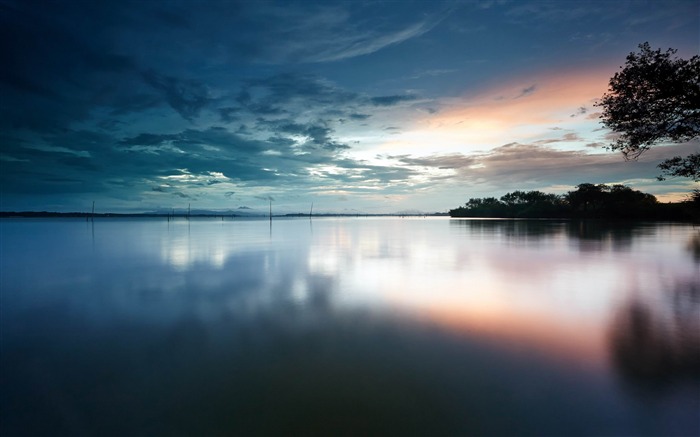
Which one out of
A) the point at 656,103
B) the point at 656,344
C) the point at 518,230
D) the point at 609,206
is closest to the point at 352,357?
the point at 656,344

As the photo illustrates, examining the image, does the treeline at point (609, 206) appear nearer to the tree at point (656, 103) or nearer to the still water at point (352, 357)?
the tree at point (656, 103)

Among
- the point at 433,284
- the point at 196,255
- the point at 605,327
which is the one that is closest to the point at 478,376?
the point at 605,327

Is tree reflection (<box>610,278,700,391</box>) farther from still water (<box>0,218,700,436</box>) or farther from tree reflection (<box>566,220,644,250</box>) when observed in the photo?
tree reflection (<box>566,220,644,250</box>)

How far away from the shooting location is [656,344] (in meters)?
5.77

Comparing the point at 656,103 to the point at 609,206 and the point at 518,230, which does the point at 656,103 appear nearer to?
the point at 518,230

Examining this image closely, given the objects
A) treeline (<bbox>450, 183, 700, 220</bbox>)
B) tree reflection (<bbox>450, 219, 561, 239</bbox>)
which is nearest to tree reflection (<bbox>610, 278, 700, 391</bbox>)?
tree reflection (<bbox>450, 219, 561, 239</bbox>)

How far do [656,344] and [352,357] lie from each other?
5.44 meters

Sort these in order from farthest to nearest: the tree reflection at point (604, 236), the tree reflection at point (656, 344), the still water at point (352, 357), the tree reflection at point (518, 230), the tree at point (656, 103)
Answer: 1. the tree reflection at point (518, 230)
2. the tree reflection at point (604, 236)
3. the tree at point (656, 103)
4. the tree reflection at point (656, 344)
5. the still water at point (352, 357)

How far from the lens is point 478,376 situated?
178 inches

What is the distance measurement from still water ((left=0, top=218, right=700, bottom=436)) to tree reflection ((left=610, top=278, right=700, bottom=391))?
34 millimetres

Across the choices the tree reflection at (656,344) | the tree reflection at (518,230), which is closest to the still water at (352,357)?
the tree reflection at (656,344)

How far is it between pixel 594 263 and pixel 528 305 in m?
Result: 9.38

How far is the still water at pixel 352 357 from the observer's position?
11.8 feet

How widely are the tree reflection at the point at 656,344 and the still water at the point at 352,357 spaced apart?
1.3 inches
